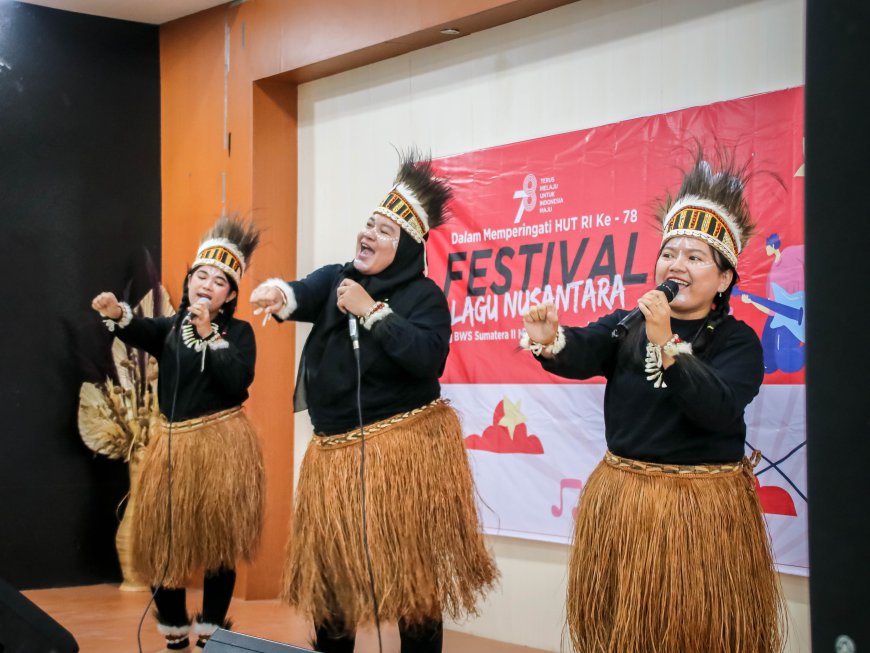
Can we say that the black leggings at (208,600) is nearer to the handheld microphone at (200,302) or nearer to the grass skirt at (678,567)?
the handheld microphone at (200,302)

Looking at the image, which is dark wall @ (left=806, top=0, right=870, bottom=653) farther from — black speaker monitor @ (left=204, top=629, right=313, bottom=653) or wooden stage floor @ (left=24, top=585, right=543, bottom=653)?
wooden stage floor @ (left=24, top=585, right=543, bottom=653)

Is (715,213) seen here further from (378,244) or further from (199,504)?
(199,504)

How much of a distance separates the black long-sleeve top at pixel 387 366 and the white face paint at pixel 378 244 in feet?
0.33

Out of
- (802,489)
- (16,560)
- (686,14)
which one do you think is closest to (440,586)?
(802,489)

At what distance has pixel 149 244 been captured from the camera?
18.1 feet

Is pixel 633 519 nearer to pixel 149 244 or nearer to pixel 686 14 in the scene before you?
pixel 686 14

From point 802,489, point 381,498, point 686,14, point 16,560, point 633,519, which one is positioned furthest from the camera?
point 16,560

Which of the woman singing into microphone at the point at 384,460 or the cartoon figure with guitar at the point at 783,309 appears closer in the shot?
the woman singing into microphone at the point at 384,460

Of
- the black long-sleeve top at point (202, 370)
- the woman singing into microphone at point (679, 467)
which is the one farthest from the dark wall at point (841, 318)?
the black long-sleeve top at point (202, 370)

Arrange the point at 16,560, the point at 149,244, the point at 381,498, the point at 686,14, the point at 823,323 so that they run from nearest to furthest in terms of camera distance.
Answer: the point at 823,323 → the point at 381,498 → the point at 686,14 → the point at 16,560 → the point at 149,244

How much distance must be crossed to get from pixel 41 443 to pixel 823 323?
16.8 ft

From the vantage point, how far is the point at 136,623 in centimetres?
428

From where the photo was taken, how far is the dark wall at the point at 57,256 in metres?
5.04

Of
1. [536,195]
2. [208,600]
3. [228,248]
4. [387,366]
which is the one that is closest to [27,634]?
[387,366]
